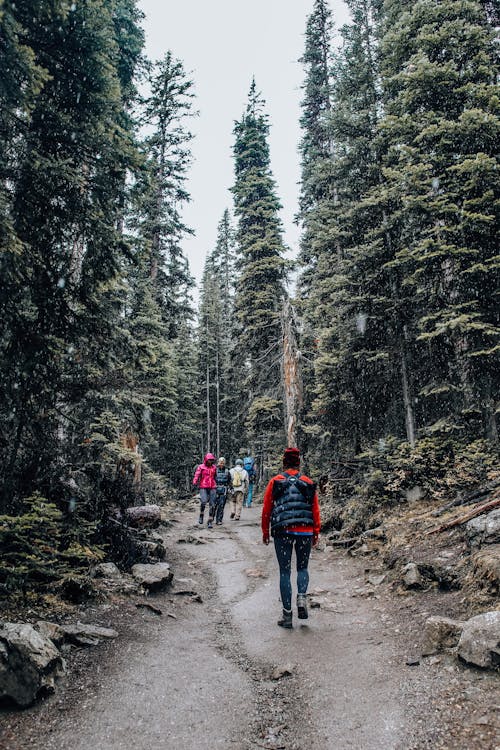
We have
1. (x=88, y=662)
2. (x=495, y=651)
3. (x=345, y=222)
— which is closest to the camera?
(x=495, y=651)

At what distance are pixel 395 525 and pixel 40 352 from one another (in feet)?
24.6

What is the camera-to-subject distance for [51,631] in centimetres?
465

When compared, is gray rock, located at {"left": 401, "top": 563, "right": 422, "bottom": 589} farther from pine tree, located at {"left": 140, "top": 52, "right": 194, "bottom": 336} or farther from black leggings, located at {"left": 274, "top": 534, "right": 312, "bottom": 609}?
pine tree, located at {"left": 140, "top": 52, "right": 194, "bottom": 336}

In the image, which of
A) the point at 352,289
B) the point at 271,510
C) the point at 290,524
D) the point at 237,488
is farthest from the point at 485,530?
the point at 237,488

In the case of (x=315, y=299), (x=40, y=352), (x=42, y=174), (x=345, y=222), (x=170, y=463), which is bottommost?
(x=170, y=463)

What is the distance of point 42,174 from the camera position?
235 inches

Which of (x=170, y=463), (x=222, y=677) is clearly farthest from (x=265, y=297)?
(x=222, y=677)

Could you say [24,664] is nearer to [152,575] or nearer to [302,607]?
[302,607]

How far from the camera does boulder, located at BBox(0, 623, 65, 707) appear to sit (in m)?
3.67

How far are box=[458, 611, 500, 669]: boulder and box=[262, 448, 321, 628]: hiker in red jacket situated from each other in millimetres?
2131

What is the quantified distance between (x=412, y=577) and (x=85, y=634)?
4544mm

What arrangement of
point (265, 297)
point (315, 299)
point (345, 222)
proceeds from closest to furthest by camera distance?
point (345, 222)
point (315, 299)
point (265, 297)

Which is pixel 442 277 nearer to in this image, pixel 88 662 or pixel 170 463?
pixel 88 662

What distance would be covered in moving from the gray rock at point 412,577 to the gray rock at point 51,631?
4.73 m
